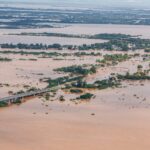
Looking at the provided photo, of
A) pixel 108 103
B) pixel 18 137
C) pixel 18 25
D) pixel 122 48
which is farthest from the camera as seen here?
pixel 18 25

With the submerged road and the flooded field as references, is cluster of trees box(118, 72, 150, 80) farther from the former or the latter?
the flooded field

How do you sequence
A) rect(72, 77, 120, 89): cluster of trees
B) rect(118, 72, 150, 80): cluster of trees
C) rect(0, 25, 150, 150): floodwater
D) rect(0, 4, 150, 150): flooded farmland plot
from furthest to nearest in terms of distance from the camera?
1. rect(118, 72, 150, 80): cluster of trees
2. rect(72, 77, 120, 89): cluster of trees
3. rect(0, 4, 150, 150): flooded farmland plot
4. rect(0, 25, 150, 150): floodwater

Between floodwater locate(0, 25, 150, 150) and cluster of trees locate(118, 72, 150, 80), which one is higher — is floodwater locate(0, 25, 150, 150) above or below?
above

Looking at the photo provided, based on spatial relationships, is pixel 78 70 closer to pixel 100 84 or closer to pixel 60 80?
pixel 60 80

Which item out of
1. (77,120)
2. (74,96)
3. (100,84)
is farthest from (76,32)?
(77,120)

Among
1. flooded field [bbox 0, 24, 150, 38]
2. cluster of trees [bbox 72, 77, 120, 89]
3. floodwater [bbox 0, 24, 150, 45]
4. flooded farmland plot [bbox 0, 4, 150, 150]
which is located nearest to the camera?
A: flooded farmland plot [bbox 0, 4, 150, 150]

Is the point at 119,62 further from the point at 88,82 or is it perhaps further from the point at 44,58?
the point at 88,82

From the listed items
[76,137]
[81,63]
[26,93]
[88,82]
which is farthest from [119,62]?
[76,137]

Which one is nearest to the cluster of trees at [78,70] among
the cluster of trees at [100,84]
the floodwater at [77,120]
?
the floodwater at [77,120]

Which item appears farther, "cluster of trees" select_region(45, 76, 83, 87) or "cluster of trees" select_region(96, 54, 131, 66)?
"cluster of trees" select_region(96, 54, 131, 66)

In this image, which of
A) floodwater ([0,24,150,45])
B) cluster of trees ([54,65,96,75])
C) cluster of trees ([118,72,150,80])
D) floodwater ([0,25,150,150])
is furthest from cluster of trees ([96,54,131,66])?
floodwater ([0,24,150,45])

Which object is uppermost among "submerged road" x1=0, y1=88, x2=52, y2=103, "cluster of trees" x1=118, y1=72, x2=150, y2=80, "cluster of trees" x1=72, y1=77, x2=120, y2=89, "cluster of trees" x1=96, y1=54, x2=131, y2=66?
"submerged road" x1=0, y1=88, x2=52, y2=103
